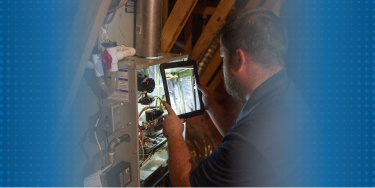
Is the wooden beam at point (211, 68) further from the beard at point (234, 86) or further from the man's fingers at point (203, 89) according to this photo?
the beard at point (234, 86)

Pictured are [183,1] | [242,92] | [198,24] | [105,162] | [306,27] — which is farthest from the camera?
[198,24]

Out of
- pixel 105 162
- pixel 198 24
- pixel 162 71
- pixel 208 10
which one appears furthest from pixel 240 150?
pixel 198 24

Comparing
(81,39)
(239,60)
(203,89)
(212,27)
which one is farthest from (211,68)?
(81,39)

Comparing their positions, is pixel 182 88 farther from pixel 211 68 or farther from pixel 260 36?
pixel 211 68

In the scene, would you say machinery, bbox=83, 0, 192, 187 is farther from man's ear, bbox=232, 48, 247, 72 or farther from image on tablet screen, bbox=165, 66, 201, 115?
man's ear, bbox=232, 48, 247, 72

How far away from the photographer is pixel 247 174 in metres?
1.02

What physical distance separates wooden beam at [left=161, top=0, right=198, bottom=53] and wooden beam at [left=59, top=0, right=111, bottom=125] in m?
0.71

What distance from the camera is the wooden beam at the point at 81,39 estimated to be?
115 cm

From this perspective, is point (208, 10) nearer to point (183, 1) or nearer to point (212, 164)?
point (183, 1)

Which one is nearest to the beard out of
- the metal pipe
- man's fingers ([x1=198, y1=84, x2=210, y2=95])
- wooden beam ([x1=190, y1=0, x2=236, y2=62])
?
man's fingers ([x1=198, y1=84, x2=210, y2=95])

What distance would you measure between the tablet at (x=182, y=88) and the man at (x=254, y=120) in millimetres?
209

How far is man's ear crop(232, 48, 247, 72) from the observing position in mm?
1161

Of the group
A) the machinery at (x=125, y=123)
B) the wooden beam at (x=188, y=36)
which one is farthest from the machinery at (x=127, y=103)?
the wooden beam at (x=188, y=36)

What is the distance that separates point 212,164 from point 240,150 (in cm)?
13
